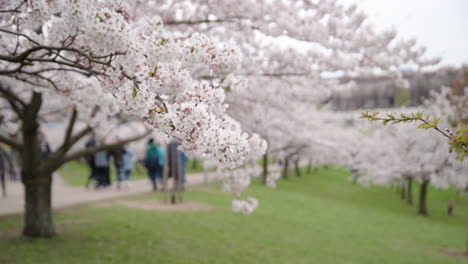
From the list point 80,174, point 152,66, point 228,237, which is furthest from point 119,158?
point 152,66

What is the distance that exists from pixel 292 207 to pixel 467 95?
6797 millimetres

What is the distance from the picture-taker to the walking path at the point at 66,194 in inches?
420

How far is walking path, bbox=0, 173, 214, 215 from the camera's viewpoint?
35.0 ft

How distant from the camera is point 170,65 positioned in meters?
2.80

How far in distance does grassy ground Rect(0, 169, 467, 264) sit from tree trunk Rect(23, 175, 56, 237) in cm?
25

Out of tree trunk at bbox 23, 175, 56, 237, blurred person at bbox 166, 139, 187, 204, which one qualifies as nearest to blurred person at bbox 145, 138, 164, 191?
blurred person at bbox 166, 139, 187, 204

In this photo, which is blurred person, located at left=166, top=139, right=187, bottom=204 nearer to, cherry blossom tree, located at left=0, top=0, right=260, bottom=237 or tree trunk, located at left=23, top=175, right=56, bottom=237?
tree trunk, located at left=23, top=175, right=56, bottom=237

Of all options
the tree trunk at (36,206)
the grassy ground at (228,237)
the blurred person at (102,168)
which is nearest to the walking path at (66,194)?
the blurred person at (102,168)

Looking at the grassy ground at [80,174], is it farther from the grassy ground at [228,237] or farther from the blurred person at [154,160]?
the grassy ground at [228,237]

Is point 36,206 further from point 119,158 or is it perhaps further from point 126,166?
point 126,166

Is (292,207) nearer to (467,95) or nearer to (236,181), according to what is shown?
(467,95)

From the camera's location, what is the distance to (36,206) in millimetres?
6684

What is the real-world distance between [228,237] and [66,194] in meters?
7.43

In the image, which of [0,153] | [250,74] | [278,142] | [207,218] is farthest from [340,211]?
[0,153]
